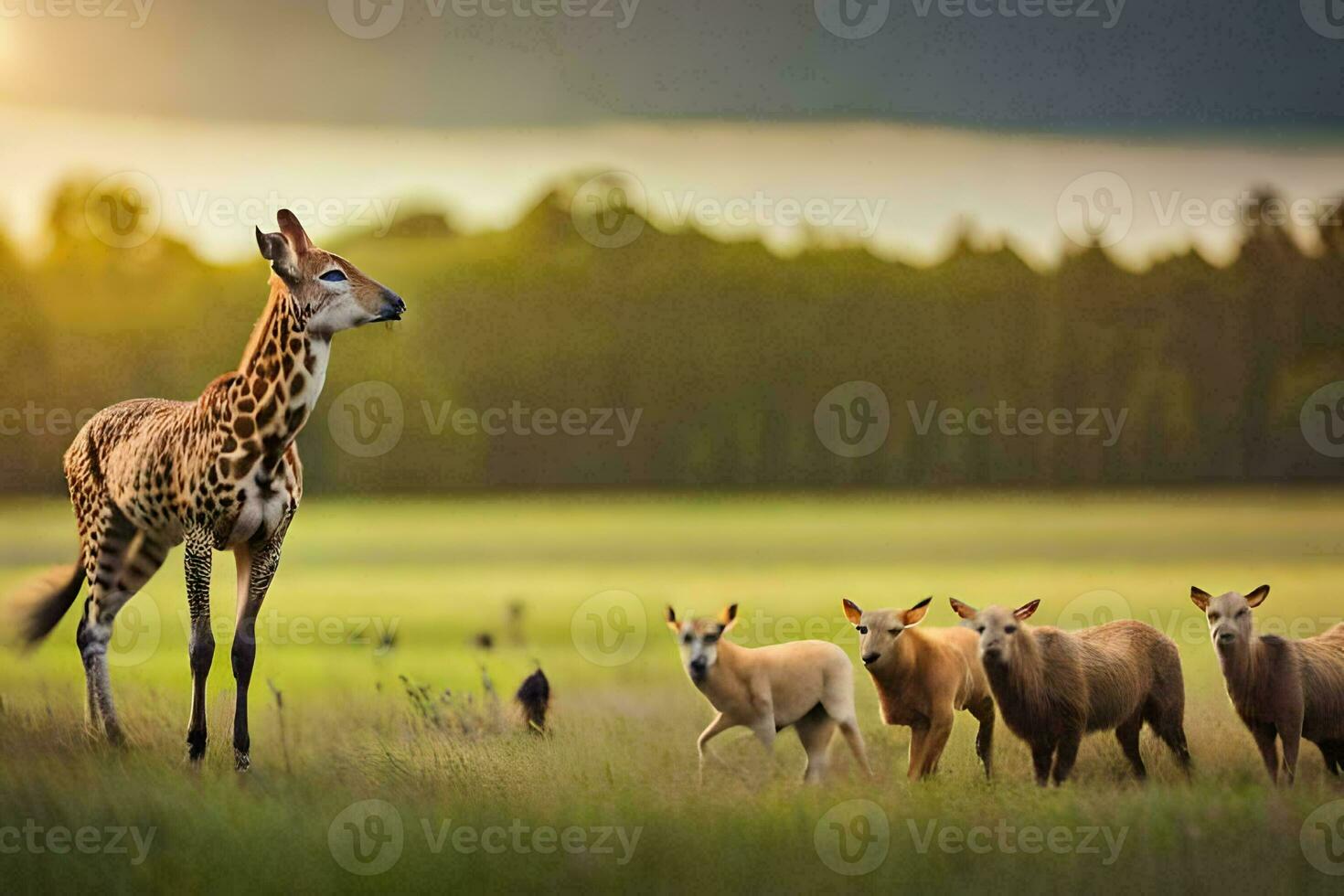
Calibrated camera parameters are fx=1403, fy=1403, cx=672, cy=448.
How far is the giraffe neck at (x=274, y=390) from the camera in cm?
558

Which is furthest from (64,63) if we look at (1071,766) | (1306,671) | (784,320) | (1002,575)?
(1306,671)

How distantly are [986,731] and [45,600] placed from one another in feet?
14.1

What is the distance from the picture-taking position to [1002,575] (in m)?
6.44

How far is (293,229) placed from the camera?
5641 millimetres

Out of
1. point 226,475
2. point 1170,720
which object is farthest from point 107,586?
point 1170,720

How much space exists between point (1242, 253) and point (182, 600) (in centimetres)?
526

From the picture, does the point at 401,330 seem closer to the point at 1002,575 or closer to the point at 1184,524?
the point at 1002,575

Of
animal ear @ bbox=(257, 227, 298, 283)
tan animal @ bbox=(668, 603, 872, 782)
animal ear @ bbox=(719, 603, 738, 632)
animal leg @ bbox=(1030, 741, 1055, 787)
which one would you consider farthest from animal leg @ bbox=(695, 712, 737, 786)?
animal ear @ bbox=(257, 227, 298, 283)

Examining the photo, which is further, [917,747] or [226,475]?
[917,747]

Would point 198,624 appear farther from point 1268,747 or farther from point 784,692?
point 1268,747

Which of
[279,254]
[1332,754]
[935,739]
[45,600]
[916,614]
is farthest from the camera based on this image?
[45,600]

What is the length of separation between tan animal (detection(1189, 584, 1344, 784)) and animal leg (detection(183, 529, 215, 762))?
4.06 metres

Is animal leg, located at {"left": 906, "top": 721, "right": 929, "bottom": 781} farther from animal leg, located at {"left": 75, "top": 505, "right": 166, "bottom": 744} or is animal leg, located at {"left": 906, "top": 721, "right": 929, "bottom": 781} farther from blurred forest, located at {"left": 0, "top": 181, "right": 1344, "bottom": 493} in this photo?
animal leg, located at {"left": 75, "top": 505, "right": 166, "bottom": 744}

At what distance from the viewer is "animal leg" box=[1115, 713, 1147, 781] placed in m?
5.87
